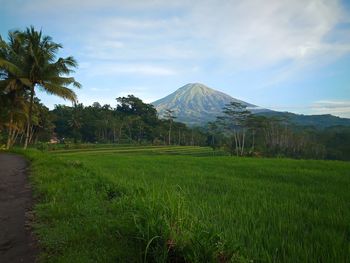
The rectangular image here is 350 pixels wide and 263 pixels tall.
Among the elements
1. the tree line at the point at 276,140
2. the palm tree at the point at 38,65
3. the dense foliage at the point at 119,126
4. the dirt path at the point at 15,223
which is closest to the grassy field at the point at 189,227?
the dirt path at the point at 15,223

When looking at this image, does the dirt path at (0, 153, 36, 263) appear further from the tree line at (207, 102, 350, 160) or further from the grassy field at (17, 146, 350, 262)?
the tree line at (207, 102, 350, 160)

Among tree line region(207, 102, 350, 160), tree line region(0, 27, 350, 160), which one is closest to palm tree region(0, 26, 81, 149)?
tree line region(0, 27, 350, 160)

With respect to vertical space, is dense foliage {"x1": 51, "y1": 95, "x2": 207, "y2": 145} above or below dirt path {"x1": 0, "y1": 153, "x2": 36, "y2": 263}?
above

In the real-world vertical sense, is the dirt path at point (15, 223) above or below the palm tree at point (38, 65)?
below

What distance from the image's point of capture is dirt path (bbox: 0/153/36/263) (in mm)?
3291

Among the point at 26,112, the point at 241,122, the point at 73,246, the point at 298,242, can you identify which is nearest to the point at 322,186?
the point at 298,242

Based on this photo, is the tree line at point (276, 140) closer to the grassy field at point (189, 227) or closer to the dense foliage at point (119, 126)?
the dense foliage at point (119, 126)

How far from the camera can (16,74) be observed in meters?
19.9

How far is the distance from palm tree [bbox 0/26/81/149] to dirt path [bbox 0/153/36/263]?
14366 millimetres

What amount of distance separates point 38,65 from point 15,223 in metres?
18.2

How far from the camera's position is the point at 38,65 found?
65.9ft

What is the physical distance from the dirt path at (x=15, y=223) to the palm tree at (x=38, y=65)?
47.1ft

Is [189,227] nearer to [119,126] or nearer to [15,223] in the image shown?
[15,223]

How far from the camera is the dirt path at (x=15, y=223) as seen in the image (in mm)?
3291
